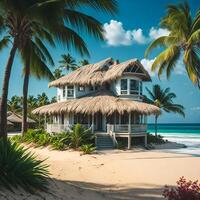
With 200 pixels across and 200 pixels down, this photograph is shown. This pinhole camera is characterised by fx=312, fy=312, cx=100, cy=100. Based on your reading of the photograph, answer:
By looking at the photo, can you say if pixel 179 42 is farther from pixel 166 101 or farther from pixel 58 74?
pixel 58 74

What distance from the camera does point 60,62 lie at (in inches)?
2298

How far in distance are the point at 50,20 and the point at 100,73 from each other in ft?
64.0

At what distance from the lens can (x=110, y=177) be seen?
→ 41.2ft

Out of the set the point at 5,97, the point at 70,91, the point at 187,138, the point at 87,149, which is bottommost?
the point at 187,138

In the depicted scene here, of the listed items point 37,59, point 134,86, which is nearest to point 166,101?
point 134,86

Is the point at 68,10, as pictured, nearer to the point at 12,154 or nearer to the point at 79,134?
the point at 12,154

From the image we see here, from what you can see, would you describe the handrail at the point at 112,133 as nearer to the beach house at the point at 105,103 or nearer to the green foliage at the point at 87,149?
the beach house at the point at 105,103

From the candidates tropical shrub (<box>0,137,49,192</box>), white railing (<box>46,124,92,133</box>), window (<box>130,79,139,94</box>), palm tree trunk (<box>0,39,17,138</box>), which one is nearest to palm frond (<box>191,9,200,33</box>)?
window (<box>130,79,139,94</box>)

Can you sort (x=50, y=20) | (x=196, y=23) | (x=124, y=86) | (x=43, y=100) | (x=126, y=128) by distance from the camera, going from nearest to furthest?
(x=50, y=20)
(x=196, y=23)
(x=126, y=128)
(x=124, y=86)
(x=43, y=100)

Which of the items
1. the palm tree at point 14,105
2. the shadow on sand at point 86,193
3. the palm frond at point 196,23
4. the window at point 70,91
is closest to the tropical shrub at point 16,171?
the shadow on sand at point 86,193

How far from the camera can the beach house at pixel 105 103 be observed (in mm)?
24812

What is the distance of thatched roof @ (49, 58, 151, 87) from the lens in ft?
89.9

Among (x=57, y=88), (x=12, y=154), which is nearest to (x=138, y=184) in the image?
(x=12, y=154)

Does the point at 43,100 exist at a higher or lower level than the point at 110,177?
higher
